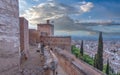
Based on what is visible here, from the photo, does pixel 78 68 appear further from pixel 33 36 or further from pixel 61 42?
pixel 33 36

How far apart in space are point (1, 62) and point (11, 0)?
1167 mm

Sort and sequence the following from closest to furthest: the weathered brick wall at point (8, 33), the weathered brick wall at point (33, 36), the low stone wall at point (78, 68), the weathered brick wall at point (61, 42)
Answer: the weathered brick wall at point (8, 33), the low stone wall at point (78, 68), the weathered brick wall at point (61, 42), the weathered brick wall at point (33, 36)

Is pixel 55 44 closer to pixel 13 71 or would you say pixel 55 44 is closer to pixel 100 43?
pixel 100 43

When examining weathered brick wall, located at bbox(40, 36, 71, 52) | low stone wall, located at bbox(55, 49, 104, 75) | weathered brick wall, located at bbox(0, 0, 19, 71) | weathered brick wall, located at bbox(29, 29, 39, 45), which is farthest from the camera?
weathered brick wall, located at bbox(29, 29, 39, 45)

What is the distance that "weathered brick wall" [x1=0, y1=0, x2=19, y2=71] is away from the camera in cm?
289

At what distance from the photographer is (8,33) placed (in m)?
3.04

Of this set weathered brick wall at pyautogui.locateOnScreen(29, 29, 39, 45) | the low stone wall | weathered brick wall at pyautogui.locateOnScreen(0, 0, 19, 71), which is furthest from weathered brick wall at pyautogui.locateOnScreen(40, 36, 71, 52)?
weathered brick wall at pyautogui.locateOnScreen(0, 0, 19, 71)

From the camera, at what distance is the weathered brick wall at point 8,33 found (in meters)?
2.89

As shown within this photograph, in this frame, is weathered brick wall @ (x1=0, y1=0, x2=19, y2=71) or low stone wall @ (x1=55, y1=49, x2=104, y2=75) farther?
low stone wall @ (x1=55, y1=49, x2=104, y2=75)

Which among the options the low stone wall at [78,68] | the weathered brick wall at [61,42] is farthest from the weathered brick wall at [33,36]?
the low stone wall at [78,68]

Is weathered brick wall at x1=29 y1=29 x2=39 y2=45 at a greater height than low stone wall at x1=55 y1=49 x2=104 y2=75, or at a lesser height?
greater

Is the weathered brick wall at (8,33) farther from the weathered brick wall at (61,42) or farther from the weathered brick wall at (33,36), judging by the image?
the weathered brick wall at (33,36)

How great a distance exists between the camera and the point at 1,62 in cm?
293

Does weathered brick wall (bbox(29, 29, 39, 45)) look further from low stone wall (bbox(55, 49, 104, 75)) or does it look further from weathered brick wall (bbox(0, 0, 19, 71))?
weathered brick wall (bbox(0, 0, 19, 71))
